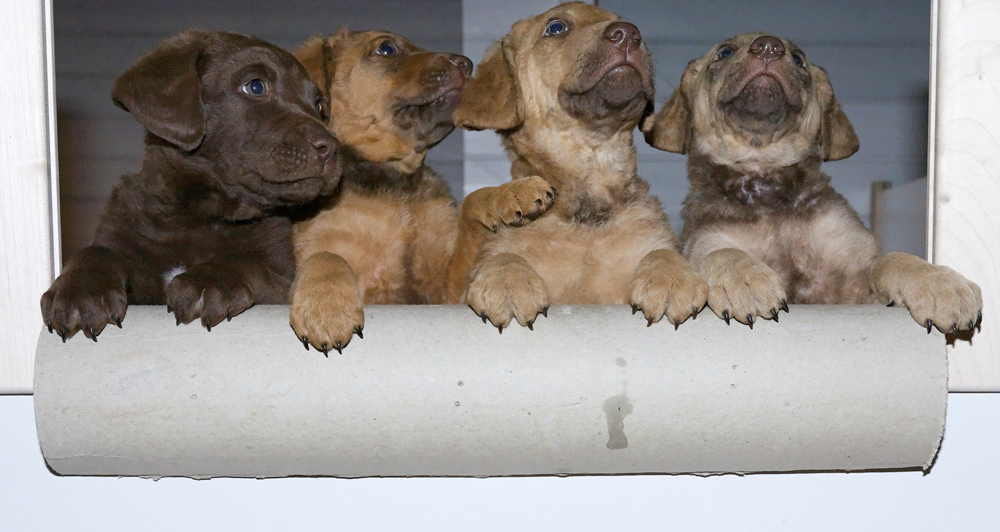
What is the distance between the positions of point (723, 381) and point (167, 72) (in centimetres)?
252

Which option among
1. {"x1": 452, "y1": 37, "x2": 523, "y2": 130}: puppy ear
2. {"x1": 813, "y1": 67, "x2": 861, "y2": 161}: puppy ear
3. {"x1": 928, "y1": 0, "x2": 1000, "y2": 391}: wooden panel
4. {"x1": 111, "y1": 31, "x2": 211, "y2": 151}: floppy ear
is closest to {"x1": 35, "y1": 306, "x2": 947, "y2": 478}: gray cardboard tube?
{"x1": 928, "y1": 0, "x2": 1000, "y2": 391}: wooden panel

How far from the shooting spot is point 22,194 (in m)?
3.18

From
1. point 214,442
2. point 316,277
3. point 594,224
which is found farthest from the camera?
point 594,224

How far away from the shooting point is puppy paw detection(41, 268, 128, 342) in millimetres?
2740

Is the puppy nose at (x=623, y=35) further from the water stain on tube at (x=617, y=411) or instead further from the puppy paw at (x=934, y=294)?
the water stain on tube at (x=617, y=411)

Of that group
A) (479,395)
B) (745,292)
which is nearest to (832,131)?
(745,292)

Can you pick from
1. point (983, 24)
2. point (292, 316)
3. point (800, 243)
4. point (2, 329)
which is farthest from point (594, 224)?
point (2, 329)

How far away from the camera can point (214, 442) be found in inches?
107

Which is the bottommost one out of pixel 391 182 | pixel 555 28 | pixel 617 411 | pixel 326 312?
pixel 617 411

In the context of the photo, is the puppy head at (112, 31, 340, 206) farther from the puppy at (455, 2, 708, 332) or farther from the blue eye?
the blue eye

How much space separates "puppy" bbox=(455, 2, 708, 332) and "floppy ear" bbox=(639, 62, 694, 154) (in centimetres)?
30

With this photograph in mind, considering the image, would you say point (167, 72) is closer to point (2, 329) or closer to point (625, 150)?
point (2, 329)

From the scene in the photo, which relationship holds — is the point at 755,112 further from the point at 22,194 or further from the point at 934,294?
the point at 22,194

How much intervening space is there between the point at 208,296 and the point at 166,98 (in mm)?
888
